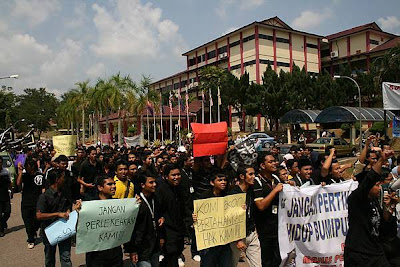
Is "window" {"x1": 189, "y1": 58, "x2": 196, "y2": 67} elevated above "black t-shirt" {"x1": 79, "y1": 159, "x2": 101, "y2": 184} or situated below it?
Result: above

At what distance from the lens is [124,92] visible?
1312 inches

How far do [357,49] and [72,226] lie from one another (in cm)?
5899

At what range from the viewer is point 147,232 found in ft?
14.7

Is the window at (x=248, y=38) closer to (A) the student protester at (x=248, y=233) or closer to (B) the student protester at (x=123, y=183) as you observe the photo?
(B) the student protester at (x=123, y=183)

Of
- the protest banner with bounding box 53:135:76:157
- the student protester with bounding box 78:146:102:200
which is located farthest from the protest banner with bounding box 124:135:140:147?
the student protester with bounding box 78:146:102:200

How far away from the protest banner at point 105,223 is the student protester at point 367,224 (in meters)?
2.37

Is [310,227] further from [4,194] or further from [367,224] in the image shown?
[4,194]

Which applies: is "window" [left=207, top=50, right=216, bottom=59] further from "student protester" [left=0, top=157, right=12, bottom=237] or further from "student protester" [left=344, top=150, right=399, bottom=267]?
"student protester" [left=344, top=150, right=399, bottom=267]

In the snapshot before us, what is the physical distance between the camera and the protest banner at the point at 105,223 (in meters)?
4.21

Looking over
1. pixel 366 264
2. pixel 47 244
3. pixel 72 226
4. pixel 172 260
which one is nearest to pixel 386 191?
pixel 366 264

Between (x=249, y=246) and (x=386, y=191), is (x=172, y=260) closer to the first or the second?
(x=249, y=246)

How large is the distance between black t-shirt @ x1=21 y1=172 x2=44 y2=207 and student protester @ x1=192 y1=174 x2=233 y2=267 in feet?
14.3

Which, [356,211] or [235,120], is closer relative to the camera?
[356,211]

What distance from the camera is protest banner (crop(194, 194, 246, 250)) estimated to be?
4535mm
